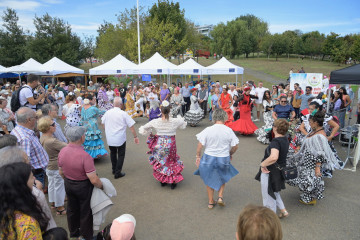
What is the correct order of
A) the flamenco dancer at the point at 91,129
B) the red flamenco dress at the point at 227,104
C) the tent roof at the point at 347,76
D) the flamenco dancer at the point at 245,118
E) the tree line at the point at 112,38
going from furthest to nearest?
the tree line at the point at 112,38 < the red flamenco dress at the point at 227,104 < the flamenco dancer at the point at 245,118 < the tent roof at the point at 347,76 < the flamenco dancer at the point at 91,129

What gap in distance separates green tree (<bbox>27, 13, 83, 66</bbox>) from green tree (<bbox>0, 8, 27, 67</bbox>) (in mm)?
3191

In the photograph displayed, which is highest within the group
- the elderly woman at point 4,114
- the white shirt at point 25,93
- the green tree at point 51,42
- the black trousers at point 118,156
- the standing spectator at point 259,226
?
the green tree at point 51,42

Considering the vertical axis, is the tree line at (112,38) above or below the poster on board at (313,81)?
above

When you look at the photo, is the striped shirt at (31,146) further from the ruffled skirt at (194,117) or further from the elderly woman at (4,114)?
the ruffled skirt at (194,117)

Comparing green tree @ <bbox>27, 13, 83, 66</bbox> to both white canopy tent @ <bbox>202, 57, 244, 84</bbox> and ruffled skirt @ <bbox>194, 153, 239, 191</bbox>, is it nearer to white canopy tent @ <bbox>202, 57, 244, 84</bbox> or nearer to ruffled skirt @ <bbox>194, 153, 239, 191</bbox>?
white canopy tent @ <bbox>202, 57, 244, 84</bbox>

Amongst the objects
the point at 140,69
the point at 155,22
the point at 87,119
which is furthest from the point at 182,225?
the point at 155,22

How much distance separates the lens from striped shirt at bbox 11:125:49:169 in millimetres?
3646

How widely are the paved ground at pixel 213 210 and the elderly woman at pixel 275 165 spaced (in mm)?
565

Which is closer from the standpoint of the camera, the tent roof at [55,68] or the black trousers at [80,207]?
the black trousers at [80,207]

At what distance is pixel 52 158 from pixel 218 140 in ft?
9.19

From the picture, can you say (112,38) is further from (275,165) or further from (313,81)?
(275,165)

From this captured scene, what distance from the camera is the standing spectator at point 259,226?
155 centimetres

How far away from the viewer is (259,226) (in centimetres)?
156

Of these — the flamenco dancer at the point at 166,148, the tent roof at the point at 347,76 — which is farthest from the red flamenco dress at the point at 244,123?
the flamenco dancer at the point at 166,148
